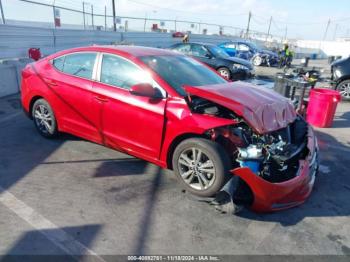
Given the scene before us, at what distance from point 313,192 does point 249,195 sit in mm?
1222

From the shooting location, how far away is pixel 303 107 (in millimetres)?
6996

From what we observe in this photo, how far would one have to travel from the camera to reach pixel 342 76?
977cm

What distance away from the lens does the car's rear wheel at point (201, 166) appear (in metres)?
3.30

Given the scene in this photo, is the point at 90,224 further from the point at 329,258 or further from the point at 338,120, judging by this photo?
the point at 338,120

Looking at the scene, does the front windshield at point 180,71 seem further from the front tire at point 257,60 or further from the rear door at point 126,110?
the front tire at point 257,60

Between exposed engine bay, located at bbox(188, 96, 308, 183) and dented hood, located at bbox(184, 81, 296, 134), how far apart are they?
126mm

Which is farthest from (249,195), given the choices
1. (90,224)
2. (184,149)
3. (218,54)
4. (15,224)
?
(218,54)

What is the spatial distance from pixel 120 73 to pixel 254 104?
1787 mm

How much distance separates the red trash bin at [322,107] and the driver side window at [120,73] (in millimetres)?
4619

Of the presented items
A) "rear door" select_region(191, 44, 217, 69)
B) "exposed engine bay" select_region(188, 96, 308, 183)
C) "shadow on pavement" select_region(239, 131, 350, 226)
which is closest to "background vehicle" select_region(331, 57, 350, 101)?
"rear door" select_region(191, 44, 217, 69)

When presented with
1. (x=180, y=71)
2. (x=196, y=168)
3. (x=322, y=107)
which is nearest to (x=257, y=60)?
(x=322, y=107)

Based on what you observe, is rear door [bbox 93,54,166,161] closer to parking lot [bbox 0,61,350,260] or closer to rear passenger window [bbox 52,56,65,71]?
parking lot [bbox 0,61,350,260]

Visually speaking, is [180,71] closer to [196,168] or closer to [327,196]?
[196,168]

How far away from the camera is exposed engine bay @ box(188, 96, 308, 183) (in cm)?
329
